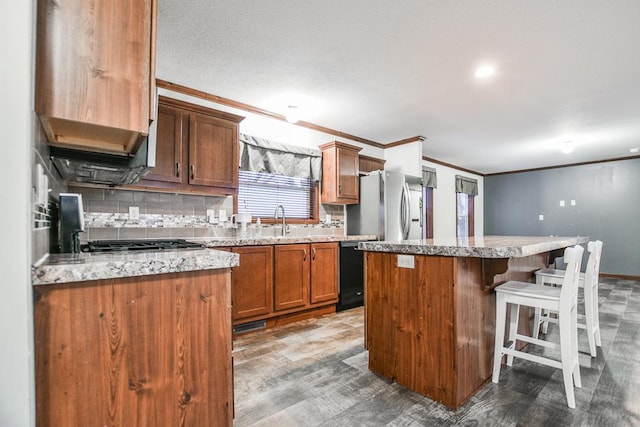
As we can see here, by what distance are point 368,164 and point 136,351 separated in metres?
4.36

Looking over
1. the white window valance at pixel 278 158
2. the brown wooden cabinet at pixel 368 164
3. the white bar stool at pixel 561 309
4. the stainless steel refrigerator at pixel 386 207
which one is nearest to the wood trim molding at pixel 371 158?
the brown wooden cabinet at pixel 368 164

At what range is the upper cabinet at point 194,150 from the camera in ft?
9.09

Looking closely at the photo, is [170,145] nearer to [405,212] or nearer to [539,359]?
[405,212]

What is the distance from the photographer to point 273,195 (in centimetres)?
396

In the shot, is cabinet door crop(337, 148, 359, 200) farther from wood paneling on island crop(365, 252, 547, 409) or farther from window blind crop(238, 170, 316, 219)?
wood paneling on island crop(365, 252, 547, 409)

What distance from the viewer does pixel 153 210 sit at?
2973 mm

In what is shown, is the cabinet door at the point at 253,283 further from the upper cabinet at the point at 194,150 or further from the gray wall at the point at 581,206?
the gray wall at the point at 581,206

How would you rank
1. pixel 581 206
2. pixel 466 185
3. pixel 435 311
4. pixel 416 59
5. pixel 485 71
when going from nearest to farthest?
pixel 435 311
pixel 416 59
pixel 485 71
pixel 581 206
pixel 466 185

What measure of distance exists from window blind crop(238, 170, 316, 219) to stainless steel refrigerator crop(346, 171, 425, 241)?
2.42ft

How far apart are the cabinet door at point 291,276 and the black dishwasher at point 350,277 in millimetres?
541

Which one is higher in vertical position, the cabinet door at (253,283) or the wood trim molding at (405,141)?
the wood trim molding at (405,141)

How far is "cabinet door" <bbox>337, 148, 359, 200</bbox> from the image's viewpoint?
4195 mm

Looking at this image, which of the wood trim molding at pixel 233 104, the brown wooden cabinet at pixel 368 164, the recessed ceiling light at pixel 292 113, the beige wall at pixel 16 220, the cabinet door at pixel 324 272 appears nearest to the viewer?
the beige wall at pixel 16 220

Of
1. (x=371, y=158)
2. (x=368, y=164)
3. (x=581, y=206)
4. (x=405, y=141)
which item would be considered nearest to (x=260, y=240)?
(x=368, y=164)
